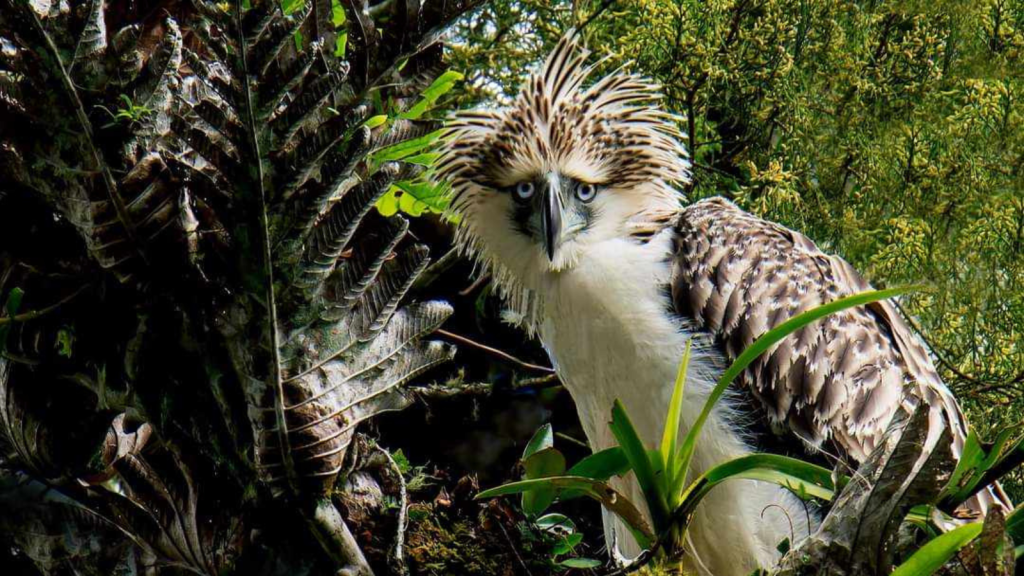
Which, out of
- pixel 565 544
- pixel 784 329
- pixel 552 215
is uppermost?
pixel 552 215

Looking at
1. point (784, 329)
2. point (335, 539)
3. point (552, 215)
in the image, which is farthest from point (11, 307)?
point (784, 329)

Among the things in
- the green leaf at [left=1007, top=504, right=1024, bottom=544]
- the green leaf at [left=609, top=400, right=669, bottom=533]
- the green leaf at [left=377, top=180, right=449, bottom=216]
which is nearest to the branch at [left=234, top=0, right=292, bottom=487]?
the green leaf at [left=609, top=400, right=669, bottom=533]

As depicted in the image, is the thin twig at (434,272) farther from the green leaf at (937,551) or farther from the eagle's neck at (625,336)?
the green leaf at (937,551)

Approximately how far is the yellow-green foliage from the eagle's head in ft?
1.05

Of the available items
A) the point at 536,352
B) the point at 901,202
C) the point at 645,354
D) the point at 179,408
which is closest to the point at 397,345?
the point at 179,408

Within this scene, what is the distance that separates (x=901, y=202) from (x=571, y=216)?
1.14 metres

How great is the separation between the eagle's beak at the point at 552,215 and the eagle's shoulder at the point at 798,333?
33 cm

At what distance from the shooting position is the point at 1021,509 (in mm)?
1577

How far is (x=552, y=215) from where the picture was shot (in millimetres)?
2629

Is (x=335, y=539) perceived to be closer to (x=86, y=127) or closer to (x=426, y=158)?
(x=86, y=127)

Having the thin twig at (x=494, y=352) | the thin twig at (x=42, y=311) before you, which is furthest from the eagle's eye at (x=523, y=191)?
the thin twig at (x=42, y=311)

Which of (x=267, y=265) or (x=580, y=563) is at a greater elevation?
(x=267, y=265)

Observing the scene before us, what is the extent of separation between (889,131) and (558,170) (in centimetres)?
117

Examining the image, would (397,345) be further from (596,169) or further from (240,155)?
(596,169)
